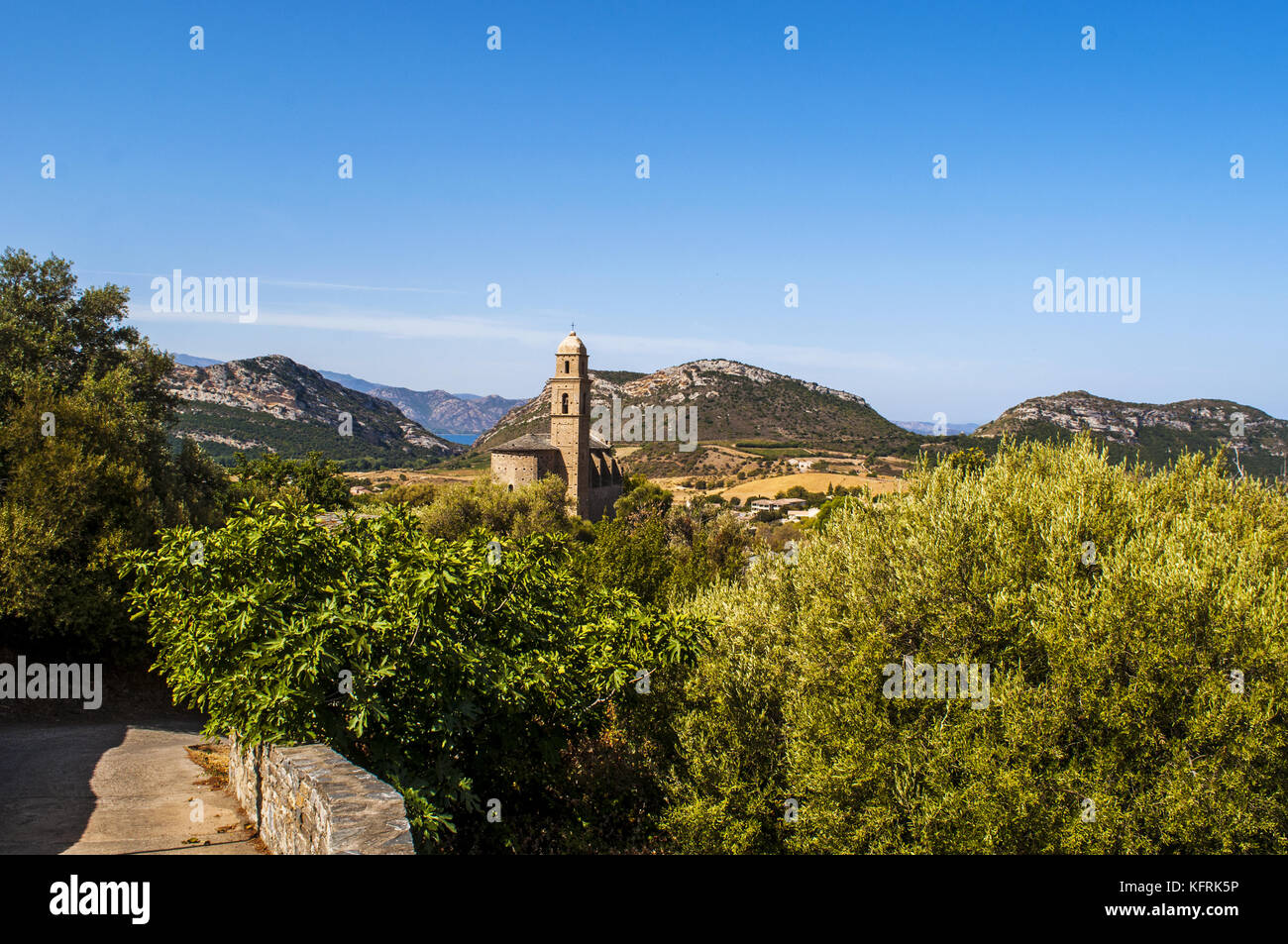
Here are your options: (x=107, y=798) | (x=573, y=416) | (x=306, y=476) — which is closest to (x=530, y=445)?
(x=573, y=416)

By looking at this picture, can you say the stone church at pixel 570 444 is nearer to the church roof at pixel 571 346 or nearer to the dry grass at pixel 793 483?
the church roof at pixel 571 346

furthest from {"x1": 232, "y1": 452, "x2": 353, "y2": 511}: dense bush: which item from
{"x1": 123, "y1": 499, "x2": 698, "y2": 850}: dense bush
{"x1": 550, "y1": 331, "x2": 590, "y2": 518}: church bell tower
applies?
{"x1": 123, "y1": 499, "x2": 698, "y2": 850}: dense bush

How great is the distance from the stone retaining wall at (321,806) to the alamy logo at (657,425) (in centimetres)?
11927

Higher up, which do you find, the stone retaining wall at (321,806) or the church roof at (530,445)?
the church roof at (530,445)

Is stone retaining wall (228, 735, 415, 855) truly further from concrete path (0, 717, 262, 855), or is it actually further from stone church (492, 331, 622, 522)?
stone church (492, 331, 622, 522)

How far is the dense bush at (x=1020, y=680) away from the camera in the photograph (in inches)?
447

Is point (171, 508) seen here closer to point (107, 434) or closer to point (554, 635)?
point (107, 434)

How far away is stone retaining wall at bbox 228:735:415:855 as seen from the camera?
6773mm

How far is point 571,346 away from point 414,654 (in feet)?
195

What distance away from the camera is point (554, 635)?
12641 mm

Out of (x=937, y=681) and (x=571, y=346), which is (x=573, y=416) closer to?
(x=571, y=346)

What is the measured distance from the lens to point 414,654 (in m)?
10.2
